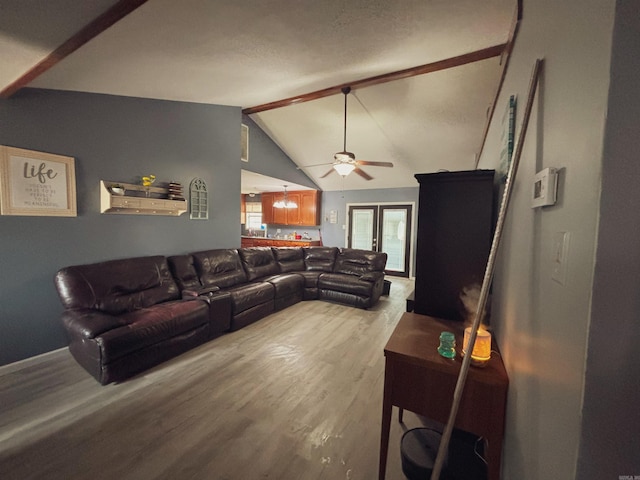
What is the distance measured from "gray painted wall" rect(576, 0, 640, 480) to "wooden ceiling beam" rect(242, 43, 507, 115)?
2.59 meters

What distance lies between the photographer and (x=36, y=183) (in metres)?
2.39

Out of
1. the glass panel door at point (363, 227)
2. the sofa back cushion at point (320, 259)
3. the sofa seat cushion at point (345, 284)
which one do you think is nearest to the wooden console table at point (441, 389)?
the sofa seat cushion at point (345, 284)

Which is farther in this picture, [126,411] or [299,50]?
[299,50]

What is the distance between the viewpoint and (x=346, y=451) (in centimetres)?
161

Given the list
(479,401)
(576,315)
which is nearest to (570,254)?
(576,315)

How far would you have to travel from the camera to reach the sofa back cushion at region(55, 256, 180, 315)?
246 cm

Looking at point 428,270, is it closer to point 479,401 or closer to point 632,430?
point 479,401

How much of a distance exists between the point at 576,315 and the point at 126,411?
2.55 metres

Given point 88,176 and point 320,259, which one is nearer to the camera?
point 88,176

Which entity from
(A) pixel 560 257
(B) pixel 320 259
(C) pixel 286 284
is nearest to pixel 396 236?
(B) pixel 320 259

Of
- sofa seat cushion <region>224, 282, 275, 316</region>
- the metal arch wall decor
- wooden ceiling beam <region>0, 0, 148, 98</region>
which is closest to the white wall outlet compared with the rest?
wooden ceiling beam <region>0, 0, 148, 98</region>

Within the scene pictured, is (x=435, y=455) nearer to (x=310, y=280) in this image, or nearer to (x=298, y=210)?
(x=310, y=280)

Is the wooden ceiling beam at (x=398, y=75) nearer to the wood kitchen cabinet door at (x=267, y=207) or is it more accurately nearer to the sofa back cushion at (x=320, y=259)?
the sofa back cushion at (x=320, y=259)

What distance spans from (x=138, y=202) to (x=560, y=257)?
11.9 feet
